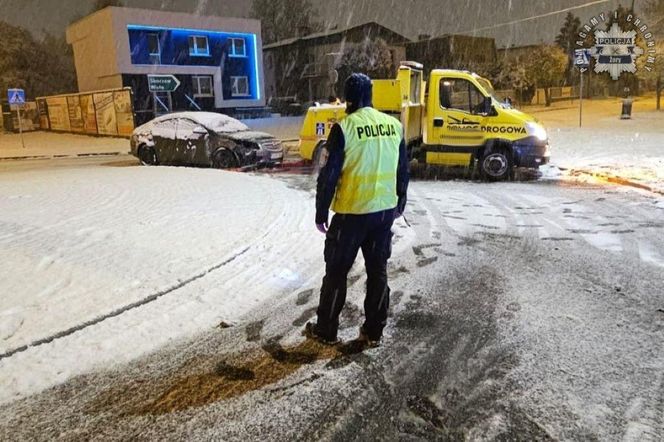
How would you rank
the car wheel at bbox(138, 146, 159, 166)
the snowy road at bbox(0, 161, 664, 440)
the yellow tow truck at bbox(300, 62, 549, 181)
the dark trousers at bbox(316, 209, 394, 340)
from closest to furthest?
the snowy road at bbox(0, 161, 664, 440), the dark trousers at bbox(316, 209, 394, 340), the yellow tow truck at bbox(300, 62, 549, 181), the car wheel at bbox(138, 146, 159, 166)

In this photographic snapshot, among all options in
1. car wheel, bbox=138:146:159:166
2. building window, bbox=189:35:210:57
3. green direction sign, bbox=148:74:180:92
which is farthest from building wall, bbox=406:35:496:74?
car wheel, bbox=138:146:159:166

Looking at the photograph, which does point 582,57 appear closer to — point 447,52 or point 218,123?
point 218,123

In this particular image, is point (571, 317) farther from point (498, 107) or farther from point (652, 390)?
point (498, 107)

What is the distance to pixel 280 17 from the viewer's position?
6481 cm

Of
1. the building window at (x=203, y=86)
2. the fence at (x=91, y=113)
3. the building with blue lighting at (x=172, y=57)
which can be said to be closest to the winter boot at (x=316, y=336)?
the fence at (x=91, y=113)

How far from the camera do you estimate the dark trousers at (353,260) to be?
3648 millimetres

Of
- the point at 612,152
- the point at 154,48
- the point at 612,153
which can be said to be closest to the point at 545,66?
the point at 154,48

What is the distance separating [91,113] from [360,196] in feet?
94.7

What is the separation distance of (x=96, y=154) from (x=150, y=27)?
53.7ft

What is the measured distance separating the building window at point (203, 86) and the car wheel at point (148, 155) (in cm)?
2276

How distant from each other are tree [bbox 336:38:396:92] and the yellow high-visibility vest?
33899 mm

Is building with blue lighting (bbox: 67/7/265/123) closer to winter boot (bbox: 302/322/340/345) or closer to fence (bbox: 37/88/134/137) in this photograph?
fence (bbox: 37/88/134/137)

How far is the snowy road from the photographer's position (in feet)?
9.77

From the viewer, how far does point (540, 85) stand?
1752 inches
